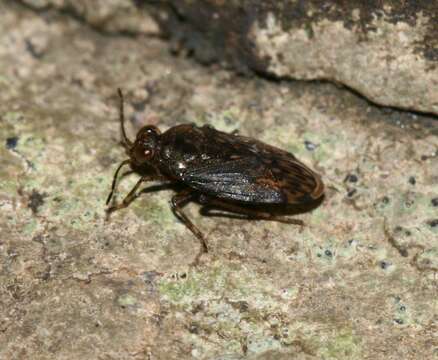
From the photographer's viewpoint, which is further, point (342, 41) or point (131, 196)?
point (342, 41)

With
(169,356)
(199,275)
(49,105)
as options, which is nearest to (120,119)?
(49,105)

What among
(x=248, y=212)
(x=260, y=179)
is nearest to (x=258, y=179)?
(x=260, y=179)

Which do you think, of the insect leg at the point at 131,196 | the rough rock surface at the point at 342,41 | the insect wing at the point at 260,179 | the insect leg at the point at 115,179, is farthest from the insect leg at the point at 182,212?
the rough rock surface at the point at 342,41

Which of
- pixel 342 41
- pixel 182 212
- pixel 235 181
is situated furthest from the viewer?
pixel 342 41

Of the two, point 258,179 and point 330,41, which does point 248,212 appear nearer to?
point 258,179

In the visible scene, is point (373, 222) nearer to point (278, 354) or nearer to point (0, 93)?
point (278, 354)

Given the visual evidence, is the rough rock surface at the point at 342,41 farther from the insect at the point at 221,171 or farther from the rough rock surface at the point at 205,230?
the insect at the point at 221,171

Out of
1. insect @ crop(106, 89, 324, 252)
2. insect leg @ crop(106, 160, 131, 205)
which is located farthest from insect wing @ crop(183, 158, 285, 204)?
insect leg @ crop(106, 160, 131, 205)
